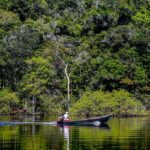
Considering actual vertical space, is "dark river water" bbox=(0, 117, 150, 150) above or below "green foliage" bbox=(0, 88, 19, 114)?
below

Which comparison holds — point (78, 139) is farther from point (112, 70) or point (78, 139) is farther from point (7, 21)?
→ point (7, 21)

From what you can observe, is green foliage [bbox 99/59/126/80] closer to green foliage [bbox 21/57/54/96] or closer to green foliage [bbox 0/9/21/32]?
green foliage [bbox 21/57/54/96]

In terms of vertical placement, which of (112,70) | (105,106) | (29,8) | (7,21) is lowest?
(105,106)

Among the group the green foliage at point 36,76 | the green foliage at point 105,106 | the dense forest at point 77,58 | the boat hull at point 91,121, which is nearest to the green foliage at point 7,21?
the dense forest at point 77,58

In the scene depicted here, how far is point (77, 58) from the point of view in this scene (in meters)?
61.4

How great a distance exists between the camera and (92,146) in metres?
26.6

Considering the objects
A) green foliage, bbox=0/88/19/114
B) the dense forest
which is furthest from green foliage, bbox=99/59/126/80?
green foliage, bbox=0/88/19/114

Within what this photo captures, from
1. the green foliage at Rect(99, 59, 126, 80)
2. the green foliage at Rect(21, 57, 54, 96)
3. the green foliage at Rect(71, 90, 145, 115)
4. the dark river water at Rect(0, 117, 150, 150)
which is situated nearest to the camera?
the dark river water at Rect(0, 117, 150, 150)

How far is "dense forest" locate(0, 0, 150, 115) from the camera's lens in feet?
190

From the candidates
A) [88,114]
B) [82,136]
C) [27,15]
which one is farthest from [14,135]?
[27,15]

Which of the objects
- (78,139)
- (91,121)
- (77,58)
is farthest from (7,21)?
(78,139)

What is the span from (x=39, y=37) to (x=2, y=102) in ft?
28.4

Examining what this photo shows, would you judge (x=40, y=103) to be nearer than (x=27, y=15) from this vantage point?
Yes

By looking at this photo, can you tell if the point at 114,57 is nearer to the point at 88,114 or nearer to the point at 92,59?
the point at 92,59
